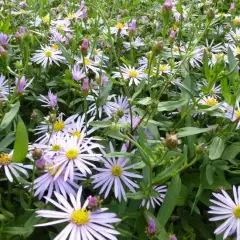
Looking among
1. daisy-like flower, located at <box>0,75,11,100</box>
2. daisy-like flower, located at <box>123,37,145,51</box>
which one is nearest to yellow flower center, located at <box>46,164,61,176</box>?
daisy-like flower, located at <box>0,75,11,100</box>

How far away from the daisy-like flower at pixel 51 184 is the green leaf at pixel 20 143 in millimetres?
86

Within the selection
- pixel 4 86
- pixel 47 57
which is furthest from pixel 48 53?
pixel 4 86

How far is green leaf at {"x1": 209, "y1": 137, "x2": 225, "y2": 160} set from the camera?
98 centimetres

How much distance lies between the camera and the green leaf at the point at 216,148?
3.22 feet

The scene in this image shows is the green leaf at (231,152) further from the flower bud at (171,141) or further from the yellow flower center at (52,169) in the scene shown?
the yellow flower center at (52,169)

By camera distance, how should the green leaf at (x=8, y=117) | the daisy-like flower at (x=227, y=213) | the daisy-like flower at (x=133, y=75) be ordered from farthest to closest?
the daisy-like flower at (x=133, y=75)
the green leaf at (x=8, y=117)
the daisy-like flower at (x=227, y=213)

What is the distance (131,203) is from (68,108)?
505 millimetres

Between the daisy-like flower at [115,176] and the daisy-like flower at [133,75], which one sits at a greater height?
the daisy-like flower at [133,75]

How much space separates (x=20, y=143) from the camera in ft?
2.81

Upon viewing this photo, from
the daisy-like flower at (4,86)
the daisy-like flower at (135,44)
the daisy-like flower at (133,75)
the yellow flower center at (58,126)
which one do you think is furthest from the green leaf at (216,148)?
the daisy-like flower at (135,44)

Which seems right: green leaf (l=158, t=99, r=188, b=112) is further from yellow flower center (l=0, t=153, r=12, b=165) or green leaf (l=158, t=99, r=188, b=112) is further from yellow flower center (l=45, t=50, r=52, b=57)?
yellow flower center (l=45, t=50, r=52, b=57)

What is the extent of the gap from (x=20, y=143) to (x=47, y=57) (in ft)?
2.44

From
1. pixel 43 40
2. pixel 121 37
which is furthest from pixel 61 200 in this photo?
pixel 121 37

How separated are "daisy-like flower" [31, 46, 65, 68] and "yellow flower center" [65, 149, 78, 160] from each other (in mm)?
590
